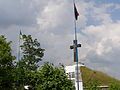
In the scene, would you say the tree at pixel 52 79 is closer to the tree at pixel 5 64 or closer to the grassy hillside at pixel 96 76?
the tree at pixel 5 64

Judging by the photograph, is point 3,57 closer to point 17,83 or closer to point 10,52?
point 10,52

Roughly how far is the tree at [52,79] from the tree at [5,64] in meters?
22.4

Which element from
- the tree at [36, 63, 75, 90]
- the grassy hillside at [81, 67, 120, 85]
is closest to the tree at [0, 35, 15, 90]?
the tree at [36, 63, 75, 90]

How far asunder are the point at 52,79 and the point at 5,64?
26.6 meters

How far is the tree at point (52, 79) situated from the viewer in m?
63.2

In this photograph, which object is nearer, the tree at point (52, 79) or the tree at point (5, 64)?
the tree at point (52, 79)

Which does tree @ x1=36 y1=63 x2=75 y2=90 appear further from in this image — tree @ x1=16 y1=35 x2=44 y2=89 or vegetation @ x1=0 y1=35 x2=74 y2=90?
tree @ x1=16 y1=35 x2=44 y2=89

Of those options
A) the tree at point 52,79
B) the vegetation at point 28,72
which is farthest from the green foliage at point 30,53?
the tree at point 52,79

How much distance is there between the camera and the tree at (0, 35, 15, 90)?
87.3m

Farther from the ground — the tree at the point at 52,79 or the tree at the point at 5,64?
the tree at the point at 5,64

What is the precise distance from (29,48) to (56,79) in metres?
65.8

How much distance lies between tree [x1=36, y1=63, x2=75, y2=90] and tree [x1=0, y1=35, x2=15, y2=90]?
2243 cm

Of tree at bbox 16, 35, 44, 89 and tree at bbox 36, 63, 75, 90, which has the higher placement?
tree at bbox 16, 35, 44, 89

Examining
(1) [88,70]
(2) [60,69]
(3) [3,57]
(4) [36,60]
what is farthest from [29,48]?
(2) [60,69]
